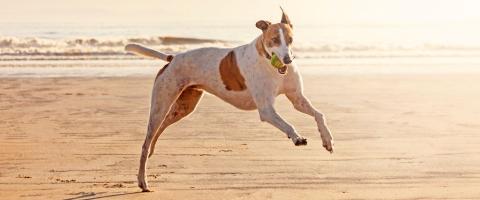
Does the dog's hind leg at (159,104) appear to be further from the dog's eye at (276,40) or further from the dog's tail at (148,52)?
the dog's eye at (276,40)

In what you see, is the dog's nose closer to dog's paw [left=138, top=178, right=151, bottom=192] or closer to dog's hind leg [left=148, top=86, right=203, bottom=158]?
dog's hind leg [left=148, top=86, right=203, bottom=158]

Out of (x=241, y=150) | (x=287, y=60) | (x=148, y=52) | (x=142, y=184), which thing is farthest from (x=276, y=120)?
(x=241, y=150)

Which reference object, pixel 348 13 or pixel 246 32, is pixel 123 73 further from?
pixel 348 13

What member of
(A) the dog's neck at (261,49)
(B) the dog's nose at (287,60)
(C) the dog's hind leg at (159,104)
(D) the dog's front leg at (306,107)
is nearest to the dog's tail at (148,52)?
(C) the dog's hind leg at (159,104)

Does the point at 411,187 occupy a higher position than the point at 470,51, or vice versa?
the point at 411,187

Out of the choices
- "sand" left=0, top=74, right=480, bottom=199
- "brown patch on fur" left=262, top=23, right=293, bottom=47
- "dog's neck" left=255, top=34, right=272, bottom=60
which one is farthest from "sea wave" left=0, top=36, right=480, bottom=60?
"brown patch on fur" left=262, top=23, right=293, bottom=47

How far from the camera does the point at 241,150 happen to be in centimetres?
1173

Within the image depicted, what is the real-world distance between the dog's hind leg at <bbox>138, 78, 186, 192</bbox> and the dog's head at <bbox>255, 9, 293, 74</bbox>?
47.4 inches

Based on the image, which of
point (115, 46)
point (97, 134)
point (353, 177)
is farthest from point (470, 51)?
point (353, 177)

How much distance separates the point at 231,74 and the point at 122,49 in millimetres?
27575

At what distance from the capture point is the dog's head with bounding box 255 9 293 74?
7805mm

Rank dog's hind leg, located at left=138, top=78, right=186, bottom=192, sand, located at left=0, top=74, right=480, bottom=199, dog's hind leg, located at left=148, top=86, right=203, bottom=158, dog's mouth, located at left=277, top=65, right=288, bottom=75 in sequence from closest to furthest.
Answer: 1. dog's mouth, located at left=277, top=65, right=288, bottom=75
2. dog's hind leg, located at left=138, top=78, right=186, bottom=192
3. sand, located at left=0, top=74, right=480, bottom=199
4. dog's hind leg, located at left=148, top=86, right=203, bottom=158

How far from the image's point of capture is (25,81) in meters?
22.1

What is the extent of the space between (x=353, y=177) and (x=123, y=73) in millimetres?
16030
